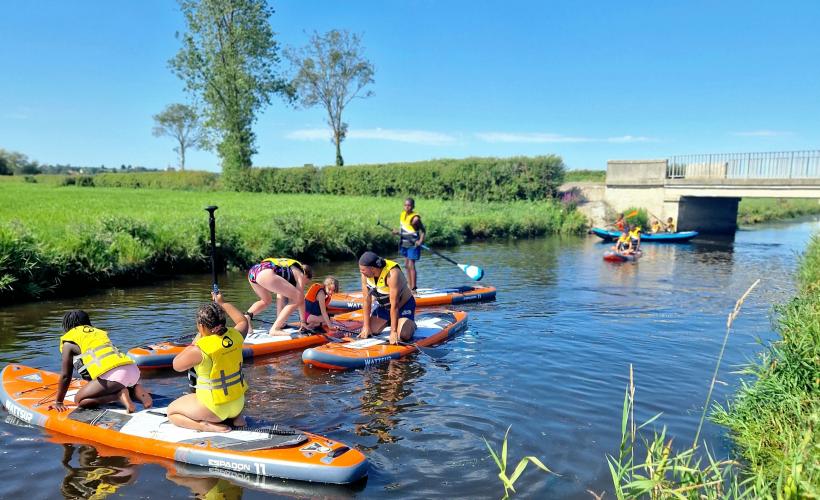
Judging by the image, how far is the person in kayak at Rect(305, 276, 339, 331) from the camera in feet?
28.9

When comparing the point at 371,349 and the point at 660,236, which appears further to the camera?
the point at 660,236

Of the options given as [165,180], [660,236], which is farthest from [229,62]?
[660,236]

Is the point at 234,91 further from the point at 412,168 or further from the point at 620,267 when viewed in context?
the point at 620,267

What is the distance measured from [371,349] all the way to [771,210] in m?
46.2

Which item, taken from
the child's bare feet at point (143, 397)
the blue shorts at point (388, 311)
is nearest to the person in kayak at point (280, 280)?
the blue shorts at point (388, 311)

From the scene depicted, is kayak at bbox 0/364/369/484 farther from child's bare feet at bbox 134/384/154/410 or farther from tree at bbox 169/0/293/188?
tree at bbox 169/0/293/188

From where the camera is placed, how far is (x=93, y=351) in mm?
5641

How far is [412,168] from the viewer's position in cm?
3609

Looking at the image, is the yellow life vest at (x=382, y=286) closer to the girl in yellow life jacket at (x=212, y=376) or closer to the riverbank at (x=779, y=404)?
the girl in yellow life jacket at (x=212, y=376)

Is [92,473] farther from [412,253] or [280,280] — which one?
[412,253]

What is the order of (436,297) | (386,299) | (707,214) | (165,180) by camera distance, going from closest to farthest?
(386,299) → (436,297) → (707,214) → (165,180)

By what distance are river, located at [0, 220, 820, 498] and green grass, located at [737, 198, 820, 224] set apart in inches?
1209

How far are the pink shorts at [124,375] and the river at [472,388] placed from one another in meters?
0.63

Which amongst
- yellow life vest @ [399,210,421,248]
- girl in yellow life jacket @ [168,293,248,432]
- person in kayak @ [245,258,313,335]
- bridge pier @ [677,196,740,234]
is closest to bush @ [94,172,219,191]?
bridge pier @ [677,196,740,234]
